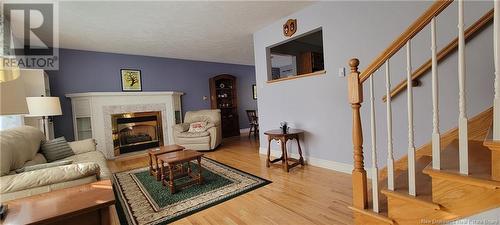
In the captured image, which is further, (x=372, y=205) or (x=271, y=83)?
(x=271, y=83)

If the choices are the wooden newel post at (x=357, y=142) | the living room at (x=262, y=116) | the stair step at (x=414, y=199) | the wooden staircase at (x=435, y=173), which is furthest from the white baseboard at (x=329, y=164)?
the stair step at (x=414, y=199)

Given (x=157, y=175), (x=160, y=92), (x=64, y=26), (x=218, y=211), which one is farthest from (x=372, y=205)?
(x=160, y=92)

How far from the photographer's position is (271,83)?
12.6ft

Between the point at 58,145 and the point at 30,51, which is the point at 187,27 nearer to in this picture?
the point at 58,145

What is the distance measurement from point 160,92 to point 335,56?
402cm

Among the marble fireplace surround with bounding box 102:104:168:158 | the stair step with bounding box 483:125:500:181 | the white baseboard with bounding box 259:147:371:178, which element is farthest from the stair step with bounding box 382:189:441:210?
the marble fireplace surround with bounding box 102:104:168:158

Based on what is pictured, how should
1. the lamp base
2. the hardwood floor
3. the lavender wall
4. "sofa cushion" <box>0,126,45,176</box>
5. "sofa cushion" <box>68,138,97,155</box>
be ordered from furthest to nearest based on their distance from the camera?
the lavender wall
"sofa cushion" <box>68,138,97,155</box>
the hardwood floor
"sofa cushion" <box>0,126,45,176</box>
the lamp base

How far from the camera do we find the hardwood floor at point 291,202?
74.6 inches

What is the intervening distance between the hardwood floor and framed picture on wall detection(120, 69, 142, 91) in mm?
3620

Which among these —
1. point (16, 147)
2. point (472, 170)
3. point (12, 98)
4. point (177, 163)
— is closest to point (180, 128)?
point (177, 163)

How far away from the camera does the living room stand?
1.19 metres

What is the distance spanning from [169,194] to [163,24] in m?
2.47

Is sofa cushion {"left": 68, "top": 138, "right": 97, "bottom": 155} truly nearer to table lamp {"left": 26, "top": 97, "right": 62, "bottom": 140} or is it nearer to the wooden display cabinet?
table lamp {"left": 26, "top": 97, "right": 62, "bottom": 140}

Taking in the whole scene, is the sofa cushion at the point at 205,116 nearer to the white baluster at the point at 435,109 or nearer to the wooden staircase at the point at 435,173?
the wooden staircase at the point at 435,173
